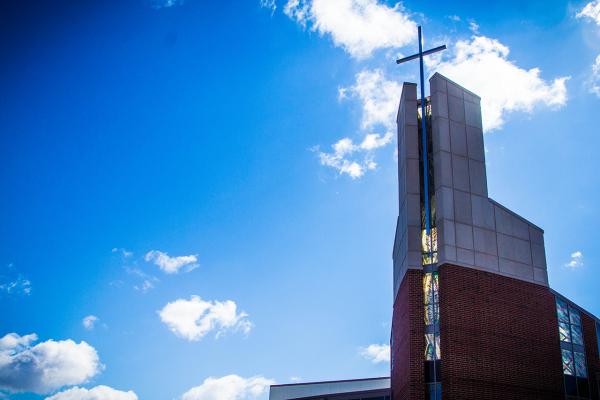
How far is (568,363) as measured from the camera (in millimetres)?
23344

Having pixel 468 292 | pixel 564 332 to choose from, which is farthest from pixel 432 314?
pixel 564 332

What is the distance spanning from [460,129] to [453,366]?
10455mm

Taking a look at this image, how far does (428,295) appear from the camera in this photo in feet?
75.9

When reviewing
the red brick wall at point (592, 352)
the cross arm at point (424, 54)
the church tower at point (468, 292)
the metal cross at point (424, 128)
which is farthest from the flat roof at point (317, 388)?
the cross arm at point (424, 54)

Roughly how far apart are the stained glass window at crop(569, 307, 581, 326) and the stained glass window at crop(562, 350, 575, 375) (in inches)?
54.5

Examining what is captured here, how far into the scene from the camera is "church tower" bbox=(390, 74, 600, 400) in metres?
21.7

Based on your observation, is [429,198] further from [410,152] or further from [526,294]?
[526,294]

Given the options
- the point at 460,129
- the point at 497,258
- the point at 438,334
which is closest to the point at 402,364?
the point at 438,334

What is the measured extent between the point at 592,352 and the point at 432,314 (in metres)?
7.45

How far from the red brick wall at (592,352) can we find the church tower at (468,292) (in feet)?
0.14

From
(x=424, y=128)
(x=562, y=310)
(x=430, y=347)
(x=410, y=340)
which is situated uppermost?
(x=424, y=128)

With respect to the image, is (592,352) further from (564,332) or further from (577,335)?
(564,332)

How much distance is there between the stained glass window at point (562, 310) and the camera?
24.2 metres

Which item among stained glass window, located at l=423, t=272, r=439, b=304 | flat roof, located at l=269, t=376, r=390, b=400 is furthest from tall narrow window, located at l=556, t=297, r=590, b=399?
flat roof, located at l=269, t=376, r=390, b=400
